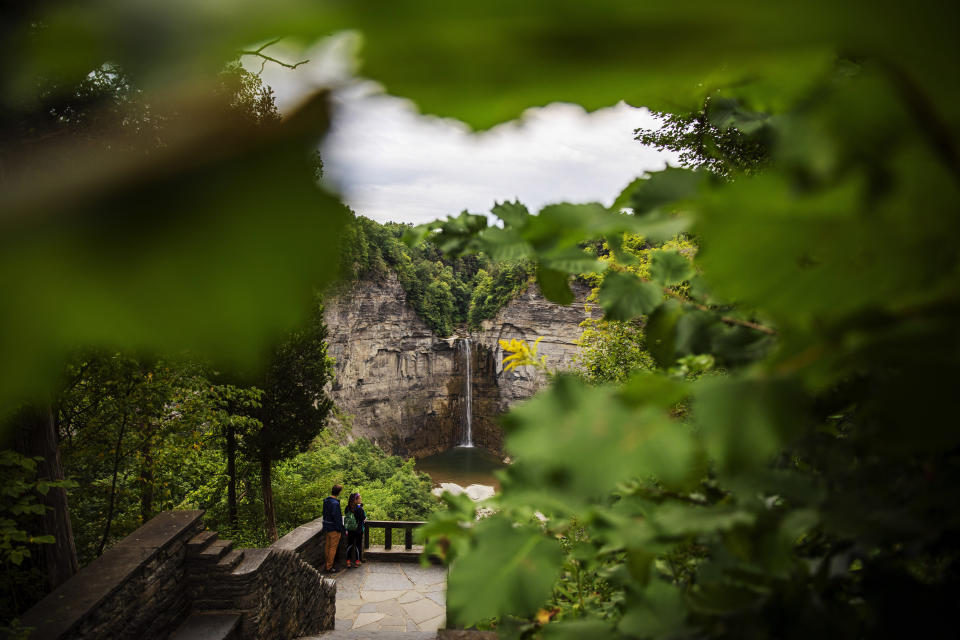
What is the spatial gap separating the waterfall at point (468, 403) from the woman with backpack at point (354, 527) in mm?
22218

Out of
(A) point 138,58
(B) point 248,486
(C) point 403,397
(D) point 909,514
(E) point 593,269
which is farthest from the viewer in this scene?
(C) point 403,397

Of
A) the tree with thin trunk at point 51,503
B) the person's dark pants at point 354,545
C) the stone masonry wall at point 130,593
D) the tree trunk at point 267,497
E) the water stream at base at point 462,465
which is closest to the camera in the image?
the stone masonry wall at point 130,593

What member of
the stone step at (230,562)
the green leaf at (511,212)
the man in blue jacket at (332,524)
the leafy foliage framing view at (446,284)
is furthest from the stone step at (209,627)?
the leafy foliage framing view at (446,284)

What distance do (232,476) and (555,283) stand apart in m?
10.9

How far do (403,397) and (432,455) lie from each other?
423 cm

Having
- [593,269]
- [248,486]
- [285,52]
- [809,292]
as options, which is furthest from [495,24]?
[248,486]

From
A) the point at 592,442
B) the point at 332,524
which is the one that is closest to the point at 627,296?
the point at 592,442

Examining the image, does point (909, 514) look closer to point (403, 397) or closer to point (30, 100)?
point (30, 100)

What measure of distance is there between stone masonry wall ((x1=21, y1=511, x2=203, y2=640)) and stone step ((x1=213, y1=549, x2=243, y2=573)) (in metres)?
0.30

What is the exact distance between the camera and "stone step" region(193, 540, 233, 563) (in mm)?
4281

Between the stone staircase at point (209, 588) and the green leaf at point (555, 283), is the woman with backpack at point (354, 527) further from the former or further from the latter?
the green leaf at point (555, 283)

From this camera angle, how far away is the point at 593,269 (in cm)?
73

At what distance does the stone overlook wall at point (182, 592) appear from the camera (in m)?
3.04

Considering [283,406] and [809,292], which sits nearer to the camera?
[809,292]
